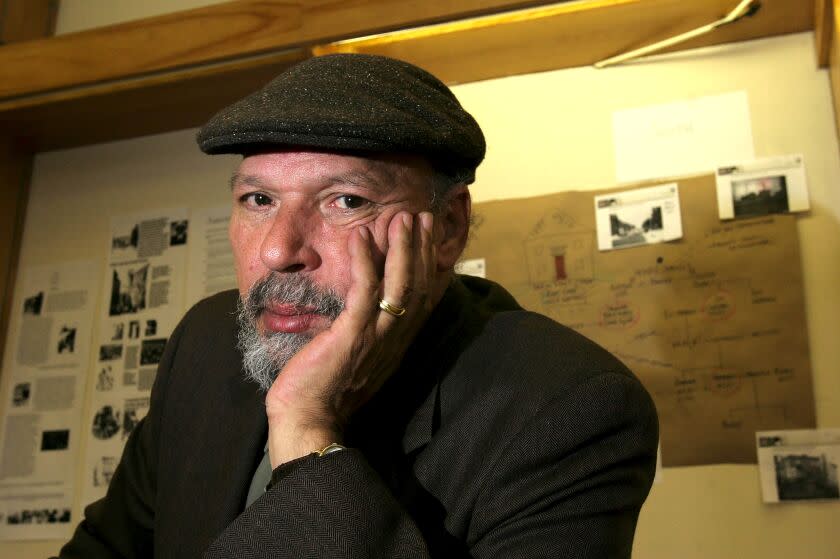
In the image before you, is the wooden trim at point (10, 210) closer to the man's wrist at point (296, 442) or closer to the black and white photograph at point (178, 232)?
the black and white photograph at point (178, 232)

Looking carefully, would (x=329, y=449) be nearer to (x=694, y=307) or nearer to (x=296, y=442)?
(x=296, y=442)

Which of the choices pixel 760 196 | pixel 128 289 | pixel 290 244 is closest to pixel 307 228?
pixel 290 244

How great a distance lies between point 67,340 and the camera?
2.02 metres

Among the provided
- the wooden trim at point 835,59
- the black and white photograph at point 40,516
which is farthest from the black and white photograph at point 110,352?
the wooden trim at point 835,59

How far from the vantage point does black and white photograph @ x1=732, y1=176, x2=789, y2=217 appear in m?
1.52

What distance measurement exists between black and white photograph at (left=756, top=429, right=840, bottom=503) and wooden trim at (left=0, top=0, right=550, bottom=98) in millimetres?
867

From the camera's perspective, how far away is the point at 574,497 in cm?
93

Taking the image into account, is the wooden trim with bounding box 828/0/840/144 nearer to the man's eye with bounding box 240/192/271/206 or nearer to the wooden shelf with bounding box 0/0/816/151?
the wooden shelf with bounding box 0/0/816/151

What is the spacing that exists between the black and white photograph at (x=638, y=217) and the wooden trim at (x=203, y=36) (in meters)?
0.42

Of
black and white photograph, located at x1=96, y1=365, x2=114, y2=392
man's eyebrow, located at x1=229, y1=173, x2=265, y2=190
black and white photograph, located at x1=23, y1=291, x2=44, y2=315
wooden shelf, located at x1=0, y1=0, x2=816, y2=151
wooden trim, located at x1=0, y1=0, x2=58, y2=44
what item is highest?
wooden trim, located at x1=0, y1=0, x2=58, y2=44

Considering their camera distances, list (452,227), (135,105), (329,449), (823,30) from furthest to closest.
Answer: (135,105), (823,30), (452,227), (329,449)

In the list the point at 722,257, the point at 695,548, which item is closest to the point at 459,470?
the point at 695,548

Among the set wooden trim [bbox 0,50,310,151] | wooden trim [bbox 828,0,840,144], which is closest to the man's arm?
wooden trim [bbox 828,0,840,144]

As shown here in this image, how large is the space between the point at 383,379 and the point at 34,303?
1.37 metres
